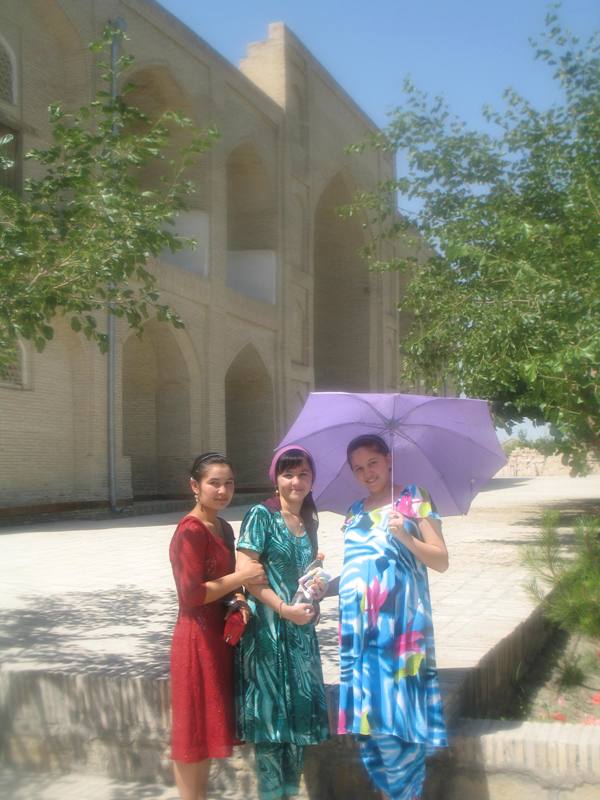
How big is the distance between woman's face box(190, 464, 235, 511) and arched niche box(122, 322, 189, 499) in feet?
51.1

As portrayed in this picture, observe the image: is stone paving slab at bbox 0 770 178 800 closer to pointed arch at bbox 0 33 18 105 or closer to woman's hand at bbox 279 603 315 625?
woman's hand at bbox 279 603 315 625

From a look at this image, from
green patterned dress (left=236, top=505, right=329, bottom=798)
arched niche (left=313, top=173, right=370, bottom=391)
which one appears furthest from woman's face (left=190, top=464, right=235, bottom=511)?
arched niche (left=313, top=173, right=370, bottom=391)

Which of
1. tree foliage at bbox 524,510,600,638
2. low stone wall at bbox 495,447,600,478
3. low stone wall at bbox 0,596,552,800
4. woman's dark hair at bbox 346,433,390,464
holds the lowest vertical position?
low stone wall at bbox 495,447,600,478

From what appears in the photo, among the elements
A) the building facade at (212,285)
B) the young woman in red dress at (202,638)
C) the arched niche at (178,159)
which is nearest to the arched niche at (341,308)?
the building facade at (212,285)

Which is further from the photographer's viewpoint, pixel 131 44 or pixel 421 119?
pixel 131 44

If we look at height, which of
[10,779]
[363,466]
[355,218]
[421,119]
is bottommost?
[10,779]

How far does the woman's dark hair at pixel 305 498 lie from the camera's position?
121 inches

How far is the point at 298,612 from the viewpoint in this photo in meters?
2.95

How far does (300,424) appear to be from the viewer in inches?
138

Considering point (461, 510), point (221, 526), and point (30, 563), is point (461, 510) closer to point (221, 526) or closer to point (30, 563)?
point (221, 526)

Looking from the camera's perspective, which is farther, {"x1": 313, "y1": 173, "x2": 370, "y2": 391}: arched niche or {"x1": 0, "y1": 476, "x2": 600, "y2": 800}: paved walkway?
{"x1": 313, "y1": 173, "x2": 370, "y2": 391}: arched niche

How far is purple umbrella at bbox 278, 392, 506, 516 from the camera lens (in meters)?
3.39

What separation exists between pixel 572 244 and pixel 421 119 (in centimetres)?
358

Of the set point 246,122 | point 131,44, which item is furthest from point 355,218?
point 131,44
